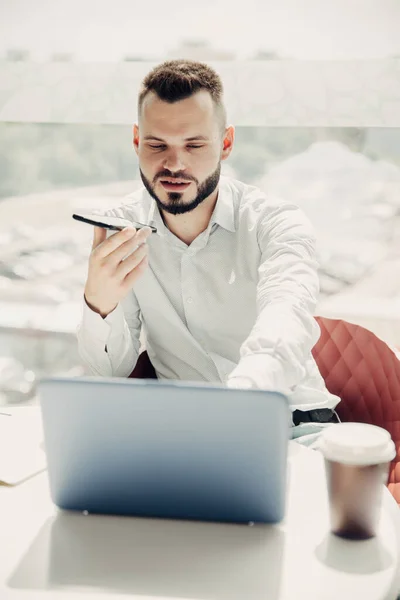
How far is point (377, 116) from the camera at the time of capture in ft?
9.41

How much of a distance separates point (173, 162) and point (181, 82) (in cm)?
21

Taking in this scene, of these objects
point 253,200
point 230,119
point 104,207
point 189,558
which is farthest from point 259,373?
point 104,207

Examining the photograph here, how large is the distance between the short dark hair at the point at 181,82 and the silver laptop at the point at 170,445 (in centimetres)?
107

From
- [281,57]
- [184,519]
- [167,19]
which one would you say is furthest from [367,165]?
[184,519]

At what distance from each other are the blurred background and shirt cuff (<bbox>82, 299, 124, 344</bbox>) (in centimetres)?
145

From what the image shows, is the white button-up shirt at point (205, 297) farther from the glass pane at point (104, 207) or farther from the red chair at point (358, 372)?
the glass pane at point (104, 207)

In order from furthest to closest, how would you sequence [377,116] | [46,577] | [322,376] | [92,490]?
[377,116], [322,376], [92,490], [46,577]

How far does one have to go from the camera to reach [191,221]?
1.96 m

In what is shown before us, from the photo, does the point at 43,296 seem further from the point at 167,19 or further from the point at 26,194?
the point at 167,19

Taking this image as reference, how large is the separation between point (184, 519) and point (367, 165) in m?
2.22

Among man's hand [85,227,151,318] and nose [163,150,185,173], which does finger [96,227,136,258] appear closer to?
man's hand [85,227,151,318]

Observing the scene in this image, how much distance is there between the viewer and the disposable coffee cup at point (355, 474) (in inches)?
37.4

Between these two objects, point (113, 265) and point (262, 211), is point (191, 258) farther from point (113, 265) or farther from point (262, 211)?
point (113, 265)

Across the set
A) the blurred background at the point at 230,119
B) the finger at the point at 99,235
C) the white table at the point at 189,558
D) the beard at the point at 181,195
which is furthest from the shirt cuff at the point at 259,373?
the blurred background at the point at 230,119
